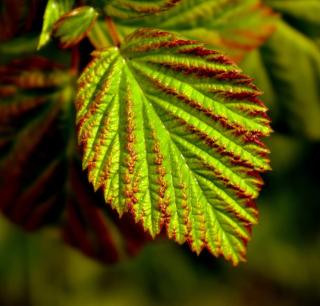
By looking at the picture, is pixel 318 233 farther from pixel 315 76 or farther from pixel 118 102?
pixel 118 102

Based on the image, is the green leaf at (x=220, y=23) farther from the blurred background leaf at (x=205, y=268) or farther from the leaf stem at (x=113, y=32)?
the blurred background leaf at (x=205, y=268)

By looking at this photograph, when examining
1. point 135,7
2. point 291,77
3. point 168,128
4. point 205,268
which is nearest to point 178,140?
point 168,128

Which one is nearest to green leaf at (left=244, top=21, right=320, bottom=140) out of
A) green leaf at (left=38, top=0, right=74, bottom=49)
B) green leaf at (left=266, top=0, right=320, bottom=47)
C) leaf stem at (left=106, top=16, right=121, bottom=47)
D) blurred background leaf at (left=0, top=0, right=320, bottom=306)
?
green leaf at (left=266, top=0, right=320, bottom=47)

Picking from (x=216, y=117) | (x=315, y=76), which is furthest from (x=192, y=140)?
(x=315, y=76)

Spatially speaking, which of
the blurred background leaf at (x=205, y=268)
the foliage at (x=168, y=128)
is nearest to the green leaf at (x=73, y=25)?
the foliage at (x=168, y=128)

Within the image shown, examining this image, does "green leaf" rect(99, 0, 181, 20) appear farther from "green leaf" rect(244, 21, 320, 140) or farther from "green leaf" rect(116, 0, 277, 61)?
"green leaf" rect(244, 21, 320, 140)

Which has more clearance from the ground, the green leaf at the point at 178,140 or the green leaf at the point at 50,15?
the green leaf at the point at 50,15

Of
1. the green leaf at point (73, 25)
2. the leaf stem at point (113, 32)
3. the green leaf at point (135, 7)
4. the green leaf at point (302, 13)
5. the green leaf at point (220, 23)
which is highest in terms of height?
the green leaf at point (73, 25)
